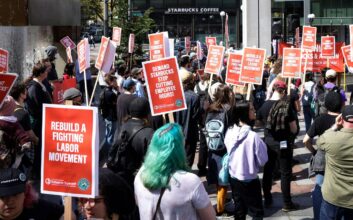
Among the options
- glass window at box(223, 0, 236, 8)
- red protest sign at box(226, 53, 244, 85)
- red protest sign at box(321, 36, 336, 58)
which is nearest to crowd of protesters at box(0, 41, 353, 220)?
red protest sign at box(226, 53, 244, 85)

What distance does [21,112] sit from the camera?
23.4 feet

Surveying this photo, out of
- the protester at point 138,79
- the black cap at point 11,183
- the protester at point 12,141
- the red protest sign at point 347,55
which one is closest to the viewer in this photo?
the black cap at point 11,183

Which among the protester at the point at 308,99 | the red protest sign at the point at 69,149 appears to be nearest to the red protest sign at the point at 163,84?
the red protest sign at the point at 69,149

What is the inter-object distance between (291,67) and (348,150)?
21.9 feet

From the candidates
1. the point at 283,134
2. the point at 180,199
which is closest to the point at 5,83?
the point at 180,199

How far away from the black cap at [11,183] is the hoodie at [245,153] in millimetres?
3577

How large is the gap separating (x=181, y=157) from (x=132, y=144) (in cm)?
201

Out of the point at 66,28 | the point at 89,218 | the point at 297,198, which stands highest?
the point at 66,28

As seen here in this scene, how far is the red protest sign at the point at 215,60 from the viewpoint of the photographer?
12484 millimetres

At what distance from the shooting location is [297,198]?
8.97 metres

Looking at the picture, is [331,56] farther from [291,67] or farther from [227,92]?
[227,92]

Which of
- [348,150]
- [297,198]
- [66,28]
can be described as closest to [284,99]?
[297,198]

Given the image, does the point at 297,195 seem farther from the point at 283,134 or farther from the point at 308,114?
the point at 308,114

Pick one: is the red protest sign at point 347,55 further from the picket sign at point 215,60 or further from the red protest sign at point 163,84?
the red protest sign at point 163,84
